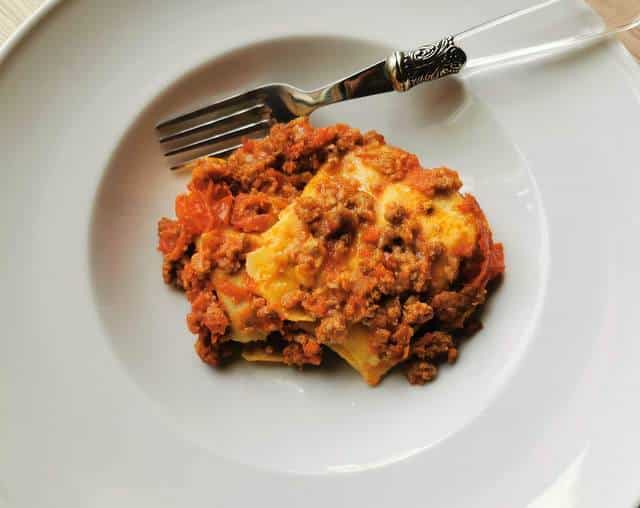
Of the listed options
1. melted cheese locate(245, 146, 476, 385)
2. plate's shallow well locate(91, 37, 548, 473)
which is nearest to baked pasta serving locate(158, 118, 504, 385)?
melted cheese locate(245, 146, 476, 385)

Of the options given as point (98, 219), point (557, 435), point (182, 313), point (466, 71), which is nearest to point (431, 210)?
point (466, 71)

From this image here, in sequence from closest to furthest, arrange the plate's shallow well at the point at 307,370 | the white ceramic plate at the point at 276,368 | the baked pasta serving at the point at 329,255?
1. the white ceramic plate at the point at 276,368
2. the baked pasta serving at the point at 329,255
3. the plate's shallow well at the point at 307,370

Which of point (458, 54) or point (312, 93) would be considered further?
point (312, 93)

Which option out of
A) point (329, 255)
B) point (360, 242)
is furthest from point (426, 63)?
point (329, 255)

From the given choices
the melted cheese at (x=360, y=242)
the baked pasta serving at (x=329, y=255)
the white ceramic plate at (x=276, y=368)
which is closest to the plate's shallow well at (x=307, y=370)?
the white ceramic plate at (x=276, y=368)

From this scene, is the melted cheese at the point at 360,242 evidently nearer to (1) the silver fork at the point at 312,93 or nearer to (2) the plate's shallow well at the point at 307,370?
(2) the plate's shallow well at the point at 307,370

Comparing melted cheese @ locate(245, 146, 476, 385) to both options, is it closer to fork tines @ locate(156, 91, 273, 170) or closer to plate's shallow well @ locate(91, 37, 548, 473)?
plate's shallow well @ locate(91, 37, 548, 473)

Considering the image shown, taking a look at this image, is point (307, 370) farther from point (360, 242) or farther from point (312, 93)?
point (312, 93)
